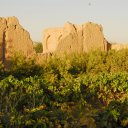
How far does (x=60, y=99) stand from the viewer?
1252cm

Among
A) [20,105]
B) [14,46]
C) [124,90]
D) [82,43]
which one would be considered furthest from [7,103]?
[82,43]

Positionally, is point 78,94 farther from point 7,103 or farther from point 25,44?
point 25,44

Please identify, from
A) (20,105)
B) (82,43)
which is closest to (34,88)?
(20,105)

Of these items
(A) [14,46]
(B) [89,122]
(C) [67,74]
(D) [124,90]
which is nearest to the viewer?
(B) [89,122]

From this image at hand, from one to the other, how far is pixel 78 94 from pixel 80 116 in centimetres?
167

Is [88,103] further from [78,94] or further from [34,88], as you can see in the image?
[34,88]

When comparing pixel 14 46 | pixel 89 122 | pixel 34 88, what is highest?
pixel 14 46

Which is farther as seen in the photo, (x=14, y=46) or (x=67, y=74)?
(x=14, y=46)

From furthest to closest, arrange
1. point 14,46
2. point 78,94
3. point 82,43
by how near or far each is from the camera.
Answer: point 82,43, point 14,46, point 78,94

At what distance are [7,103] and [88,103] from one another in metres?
2.82

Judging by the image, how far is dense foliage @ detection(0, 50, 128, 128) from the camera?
10.7 metres

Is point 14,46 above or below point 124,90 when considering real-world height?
above

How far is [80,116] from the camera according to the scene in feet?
36.9

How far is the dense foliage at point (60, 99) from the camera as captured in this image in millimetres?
10672
